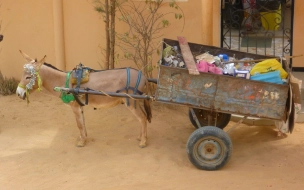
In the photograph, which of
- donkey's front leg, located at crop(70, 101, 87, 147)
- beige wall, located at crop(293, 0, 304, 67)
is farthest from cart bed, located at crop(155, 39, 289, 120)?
beige wall, located at crop(293, 0, 304, 67)

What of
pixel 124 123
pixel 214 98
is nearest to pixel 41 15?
pixel 124 123

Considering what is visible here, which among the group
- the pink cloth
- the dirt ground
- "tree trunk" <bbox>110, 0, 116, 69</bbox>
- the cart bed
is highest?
"tree trunk" <bbox>110, 0, 116, 69</bbox>

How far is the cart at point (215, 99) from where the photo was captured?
20.1 feet

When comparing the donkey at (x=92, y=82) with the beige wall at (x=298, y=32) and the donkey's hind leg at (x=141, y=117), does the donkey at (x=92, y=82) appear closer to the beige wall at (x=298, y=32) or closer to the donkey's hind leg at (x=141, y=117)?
the donkey's hind leg at (x=141, y=117)

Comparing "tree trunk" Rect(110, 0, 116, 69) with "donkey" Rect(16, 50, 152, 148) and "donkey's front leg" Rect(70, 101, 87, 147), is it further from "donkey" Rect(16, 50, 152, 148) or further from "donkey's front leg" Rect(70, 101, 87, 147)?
"donkey's front leg" Rect(70, 101, 87, 147)

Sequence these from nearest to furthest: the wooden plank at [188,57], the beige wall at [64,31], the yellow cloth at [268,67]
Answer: the wooden plank at [188,57] < the yellow cloth at [268,67] < the beige wall at [64,31]

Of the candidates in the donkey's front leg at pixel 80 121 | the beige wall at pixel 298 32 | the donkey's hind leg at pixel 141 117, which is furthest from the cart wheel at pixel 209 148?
the beige wall at pixel 298 32

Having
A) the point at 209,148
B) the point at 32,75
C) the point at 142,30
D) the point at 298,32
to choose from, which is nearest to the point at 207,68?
the point at 209,148

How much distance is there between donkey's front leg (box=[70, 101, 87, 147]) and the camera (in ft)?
23.3

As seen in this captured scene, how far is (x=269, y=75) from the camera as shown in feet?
20.2

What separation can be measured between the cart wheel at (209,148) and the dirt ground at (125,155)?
0.42 ft

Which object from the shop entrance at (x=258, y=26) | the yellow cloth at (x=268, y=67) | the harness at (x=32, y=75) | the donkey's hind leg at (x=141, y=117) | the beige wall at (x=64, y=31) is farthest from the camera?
the shop entrance at (x=258, y=26)

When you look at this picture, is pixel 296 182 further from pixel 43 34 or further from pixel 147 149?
pixel 43 34

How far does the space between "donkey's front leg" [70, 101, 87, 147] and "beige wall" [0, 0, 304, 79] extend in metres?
2.66
